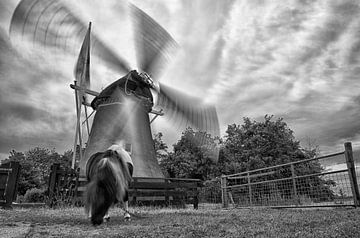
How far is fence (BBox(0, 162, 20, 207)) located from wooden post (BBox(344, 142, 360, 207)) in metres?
9.74

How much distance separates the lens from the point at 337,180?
713 centimetres

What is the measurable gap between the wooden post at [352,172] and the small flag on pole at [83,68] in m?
12.7

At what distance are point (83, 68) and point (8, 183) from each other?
8.36 meters

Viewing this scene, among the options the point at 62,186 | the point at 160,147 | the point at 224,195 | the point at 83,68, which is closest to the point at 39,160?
the point at 160,147

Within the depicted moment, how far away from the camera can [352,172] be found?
265 inches

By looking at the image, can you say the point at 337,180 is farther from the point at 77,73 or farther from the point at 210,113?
the point at 77,73

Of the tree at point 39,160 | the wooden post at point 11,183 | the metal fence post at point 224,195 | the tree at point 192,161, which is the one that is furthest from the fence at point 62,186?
the tree at point 39,160

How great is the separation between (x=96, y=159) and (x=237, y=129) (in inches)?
942

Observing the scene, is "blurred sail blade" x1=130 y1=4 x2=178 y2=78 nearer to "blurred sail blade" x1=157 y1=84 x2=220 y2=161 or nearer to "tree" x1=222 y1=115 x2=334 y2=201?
"blurred sail blade" x1=157 y1=84 x2=220 y2=161

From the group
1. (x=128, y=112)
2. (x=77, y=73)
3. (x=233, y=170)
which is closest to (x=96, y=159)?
(x=128, y=112)

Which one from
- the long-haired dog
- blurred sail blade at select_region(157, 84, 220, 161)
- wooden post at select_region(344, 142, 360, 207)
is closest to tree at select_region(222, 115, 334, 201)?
blurred sail blade at select_region(157, 84, 220, 161)

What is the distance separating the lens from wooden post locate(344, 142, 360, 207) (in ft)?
21.1

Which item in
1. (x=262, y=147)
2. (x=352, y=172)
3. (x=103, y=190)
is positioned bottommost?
(x=103, y=190)

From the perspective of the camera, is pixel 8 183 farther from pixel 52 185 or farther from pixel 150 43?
pixel 150 43
